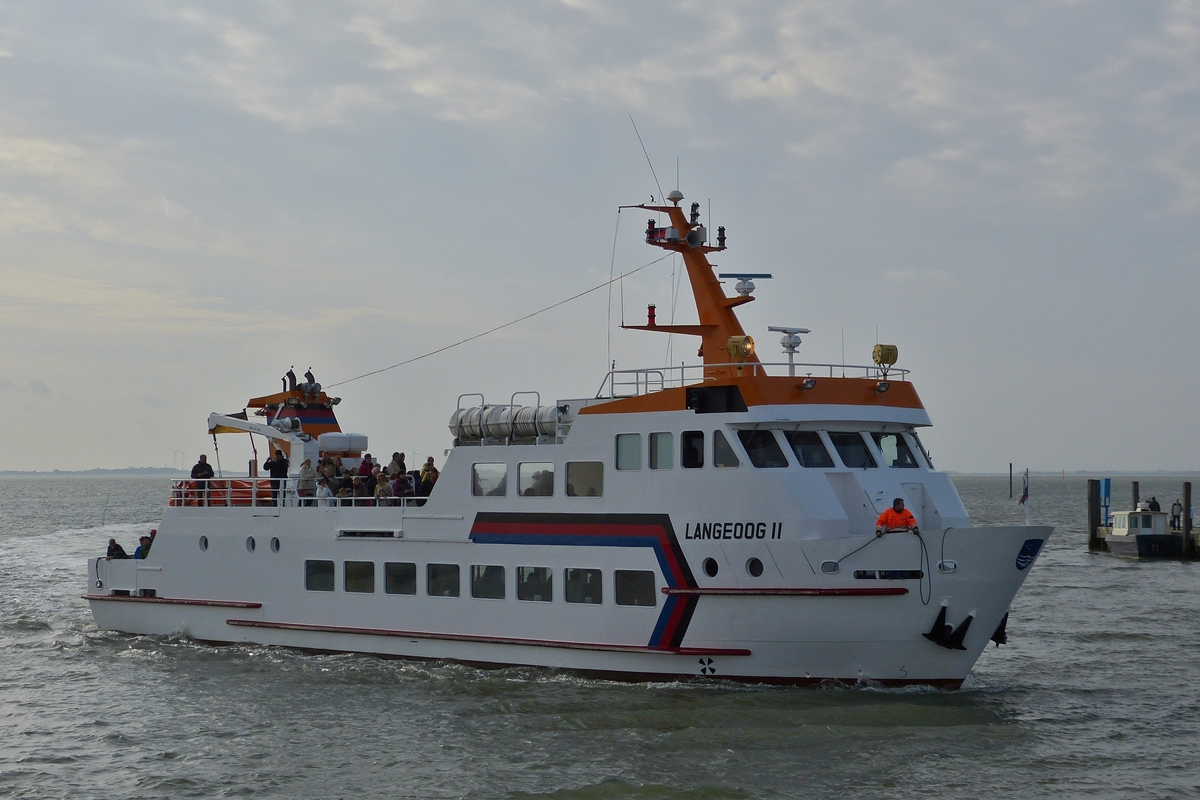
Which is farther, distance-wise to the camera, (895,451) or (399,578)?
(399,578)

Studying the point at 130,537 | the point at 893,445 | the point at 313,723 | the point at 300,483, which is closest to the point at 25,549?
the point at 130,537

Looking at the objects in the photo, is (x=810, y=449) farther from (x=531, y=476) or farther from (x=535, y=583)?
(x=535, y=583)

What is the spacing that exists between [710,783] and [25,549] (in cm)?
4198

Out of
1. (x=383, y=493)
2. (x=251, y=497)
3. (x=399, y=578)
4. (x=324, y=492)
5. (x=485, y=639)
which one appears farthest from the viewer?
(x=251, y=497)

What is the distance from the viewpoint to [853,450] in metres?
15.9

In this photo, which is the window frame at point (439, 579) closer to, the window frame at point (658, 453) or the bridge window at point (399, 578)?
the bridge window at point (399, 578)

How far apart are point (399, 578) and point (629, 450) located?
14.5ft

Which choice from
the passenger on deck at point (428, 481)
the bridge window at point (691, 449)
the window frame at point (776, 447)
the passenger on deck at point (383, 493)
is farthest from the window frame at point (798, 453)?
the passenger on deck at point (383, 493)

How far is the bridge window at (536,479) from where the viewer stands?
662 inches

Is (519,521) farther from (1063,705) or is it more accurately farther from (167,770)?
(1063,705)

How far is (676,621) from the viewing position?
15.4 meters

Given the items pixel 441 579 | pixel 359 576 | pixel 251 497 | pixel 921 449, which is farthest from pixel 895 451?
pixel 251 497

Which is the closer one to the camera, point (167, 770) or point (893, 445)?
point (167, 770)

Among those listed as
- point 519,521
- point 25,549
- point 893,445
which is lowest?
point 25,549
